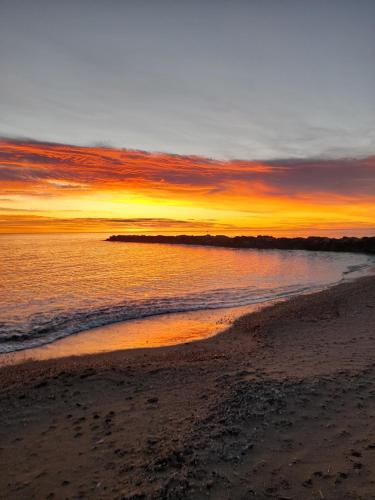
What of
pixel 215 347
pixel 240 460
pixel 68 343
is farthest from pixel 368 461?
pixel 68 343

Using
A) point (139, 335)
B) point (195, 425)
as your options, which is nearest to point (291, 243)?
point (139, 335)

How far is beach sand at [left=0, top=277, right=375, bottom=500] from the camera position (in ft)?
14.0

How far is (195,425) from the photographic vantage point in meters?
5.38

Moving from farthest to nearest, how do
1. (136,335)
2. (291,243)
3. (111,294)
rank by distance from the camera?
(291,243) < (111,294) < (136,335)

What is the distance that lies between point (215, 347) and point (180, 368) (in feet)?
8.45

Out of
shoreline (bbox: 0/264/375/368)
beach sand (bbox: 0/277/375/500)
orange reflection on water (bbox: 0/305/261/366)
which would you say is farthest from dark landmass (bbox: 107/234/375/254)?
beach sand (bbox: 0/277/375/500)

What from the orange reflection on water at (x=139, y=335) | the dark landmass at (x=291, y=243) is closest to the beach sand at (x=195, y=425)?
the orange reflection on water at (x=139, y=335)

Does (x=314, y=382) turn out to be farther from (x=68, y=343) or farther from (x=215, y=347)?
(x=68, y=343)

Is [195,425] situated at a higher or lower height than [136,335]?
higher

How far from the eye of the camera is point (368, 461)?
14.8 feet

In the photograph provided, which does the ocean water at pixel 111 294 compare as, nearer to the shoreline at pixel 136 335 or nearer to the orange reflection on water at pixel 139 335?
the shoreline at pixel 136 335

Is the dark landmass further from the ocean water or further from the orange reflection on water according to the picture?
the orange reflection on water

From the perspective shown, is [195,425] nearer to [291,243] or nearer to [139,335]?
[139,335]

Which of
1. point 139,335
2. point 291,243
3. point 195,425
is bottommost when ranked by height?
point 139,335
